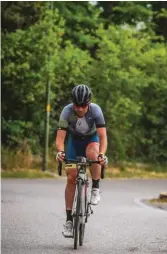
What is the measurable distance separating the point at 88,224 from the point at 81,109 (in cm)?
350

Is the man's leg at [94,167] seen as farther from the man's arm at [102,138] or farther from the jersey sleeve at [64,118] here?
the jersey sleeve at [64,118]

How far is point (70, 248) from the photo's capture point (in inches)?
371

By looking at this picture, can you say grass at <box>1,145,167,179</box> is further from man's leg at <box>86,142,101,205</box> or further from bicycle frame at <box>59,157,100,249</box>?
bicycle frame at <box>59,157,100,249</box>

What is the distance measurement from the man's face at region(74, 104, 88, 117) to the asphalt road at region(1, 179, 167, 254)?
1.48 meters

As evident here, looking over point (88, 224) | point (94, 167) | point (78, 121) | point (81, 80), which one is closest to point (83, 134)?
point (78, 121)

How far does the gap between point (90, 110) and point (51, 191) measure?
455 inches

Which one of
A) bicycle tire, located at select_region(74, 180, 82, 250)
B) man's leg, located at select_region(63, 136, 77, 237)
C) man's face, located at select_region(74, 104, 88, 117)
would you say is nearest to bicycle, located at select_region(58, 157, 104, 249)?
bicycle tire, located at select_region(74, 180, 82, 250)

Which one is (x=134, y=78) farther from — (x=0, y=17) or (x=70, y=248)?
(x=70, y=248)

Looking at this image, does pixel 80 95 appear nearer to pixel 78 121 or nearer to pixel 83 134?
pixel 78 121

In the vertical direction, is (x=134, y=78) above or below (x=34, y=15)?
below

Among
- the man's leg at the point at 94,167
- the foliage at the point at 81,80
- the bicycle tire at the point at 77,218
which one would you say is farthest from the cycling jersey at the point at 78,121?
the foliage at the point at 81,80

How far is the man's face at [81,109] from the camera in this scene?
30.6 feet

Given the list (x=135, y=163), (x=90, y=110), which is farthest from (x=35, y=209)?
(x=135, y=163)

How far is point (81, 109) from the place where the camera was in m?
9.35
